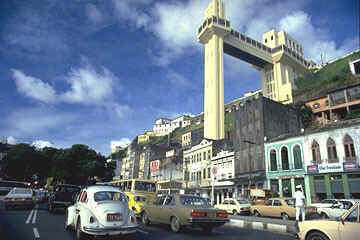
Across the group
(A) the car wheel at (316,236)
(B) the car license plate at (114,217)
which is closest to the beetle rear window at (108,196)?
(B) the car license plate at (114,217)

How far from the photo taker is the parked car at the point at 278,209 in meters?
20.2

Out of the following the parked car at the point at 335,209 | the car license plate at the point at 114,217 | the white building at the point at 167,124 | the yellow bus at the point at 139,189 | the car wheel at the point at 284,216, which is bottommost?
the car wheel at the point at 284,216

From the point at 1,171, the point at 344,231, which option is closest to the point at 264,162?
the point at 344,231

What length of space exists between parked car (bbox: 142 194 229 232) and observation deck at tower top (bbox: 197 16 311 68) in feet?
243

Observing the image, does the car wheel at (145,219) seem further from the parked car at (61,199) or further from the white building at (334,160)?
the white building at (334,160)

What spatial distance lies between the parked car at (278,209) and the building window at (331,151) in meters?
12.4

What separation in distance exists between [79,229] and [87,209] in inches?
27.0

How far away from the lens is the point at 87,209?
9766 mm

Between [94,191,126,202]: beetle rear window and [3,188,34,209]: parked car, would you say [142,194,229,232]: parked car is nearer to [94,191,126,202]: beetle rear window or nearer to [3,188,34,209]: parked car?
[94,191,126,202]: beetle rear window

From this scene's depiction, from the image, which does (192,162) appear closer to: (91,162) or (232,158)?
(232,158)

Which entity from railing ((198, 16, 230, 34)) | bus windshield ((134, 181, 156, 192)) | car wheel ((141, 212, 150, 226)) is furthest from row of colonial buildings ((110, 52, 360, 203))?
railing ((198, 16, 230, 34))

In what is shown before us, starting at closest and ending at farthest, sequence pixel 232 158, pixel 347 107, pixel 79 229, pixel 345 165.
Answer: pixel 79 229
pixel 345 165
pixel 232 158
pixel 347 107

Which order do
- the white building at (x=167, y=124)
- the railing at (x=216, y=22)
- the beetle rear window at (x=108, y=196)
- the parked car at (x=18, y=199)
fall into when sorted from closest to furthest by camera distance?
the beetle rear window at (x=108, y=196)
the parked car at (x=18, y=199)
the railing at (x=216, y=22)
the white building at (x=167, y=124)

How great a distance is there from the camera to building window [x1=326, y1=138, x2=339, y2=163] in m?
30.4
